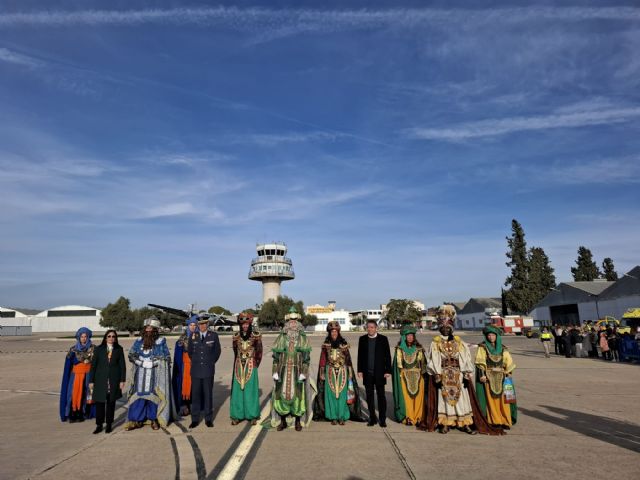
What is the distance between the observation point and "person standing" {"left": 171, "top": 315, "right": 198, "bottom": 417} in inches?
340

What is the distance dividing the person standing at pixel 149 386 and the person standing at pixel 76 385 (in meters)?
1.24

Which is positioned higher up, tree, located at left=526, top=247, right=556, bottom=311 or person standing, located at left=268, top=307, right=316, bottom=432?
tree, located at left=526, top=247, right=556, bottom=311

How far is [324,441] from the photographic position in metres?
6.39

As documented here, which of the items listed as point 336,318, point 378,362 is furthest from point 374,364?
point 336,318

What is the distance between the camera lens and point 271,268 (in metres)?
80.8

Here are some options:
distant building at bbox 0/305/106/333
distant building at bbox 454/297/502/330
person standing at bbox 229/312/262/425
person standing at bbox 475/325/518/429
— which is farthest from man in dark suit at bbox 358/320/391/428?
distant building at bbox 0/305/106/333

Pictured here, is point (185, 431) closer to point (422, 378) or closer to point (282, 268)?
point (422, 378)

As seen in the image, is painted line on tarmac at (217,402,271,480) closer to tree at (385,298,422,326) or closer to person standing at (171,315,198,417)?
person standing at (171,315,198,417)

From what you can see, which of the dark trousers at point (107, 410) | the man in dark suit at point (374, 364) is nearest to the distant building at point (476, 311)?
the man in dark suit at point (374, 364)

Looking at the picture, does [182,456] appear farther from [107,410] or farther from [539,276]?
[539,276]

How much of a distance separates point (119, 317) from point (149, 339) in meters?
54.7

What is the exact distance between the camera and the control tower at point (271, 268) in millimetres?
81062

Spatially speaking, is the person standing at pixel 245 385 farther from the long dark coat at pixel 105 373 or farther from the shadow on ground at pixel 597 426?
the shadow on ground at pixel 597 426

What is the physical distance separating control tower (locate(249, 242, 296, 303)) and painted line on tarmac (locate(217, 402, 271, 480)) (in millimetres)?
73911
